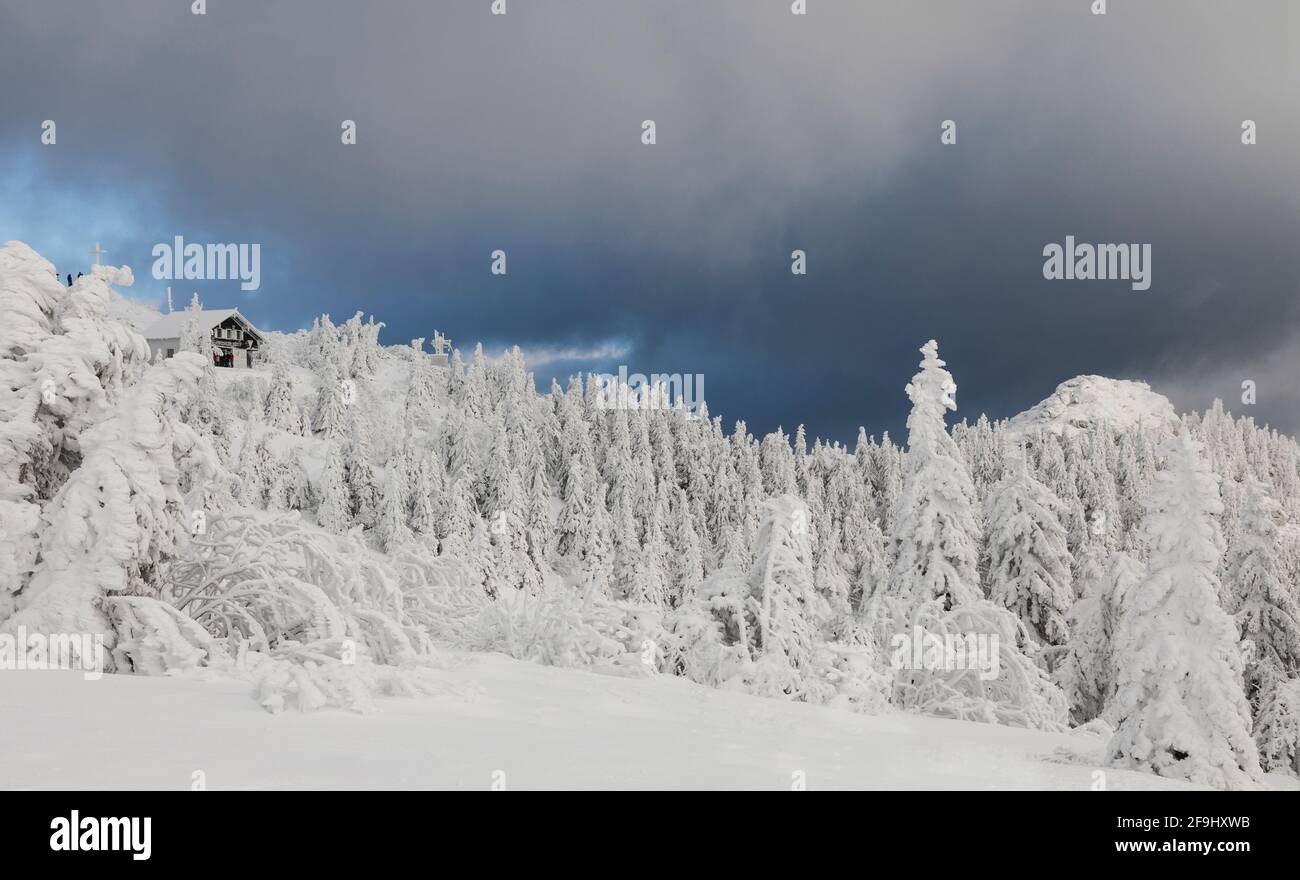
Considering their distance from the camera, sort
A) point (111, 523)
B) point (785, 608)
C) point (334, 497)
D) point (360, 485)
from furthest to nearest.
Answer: point (360, 485) < point (334, 497) < point (785, 608) < point (111, 523)

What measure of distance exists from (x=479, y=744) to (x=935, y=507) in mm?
18981

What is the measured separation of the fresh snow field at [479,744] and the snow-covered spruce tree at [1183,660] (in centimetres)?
90

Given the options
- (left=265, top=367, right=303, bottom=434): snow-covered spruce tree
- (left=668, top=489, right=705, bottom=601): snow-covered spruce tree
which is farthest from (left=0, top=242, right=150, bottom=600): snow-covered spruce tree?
(left=265, top=367, right=303, bottom=434): snow-covered spruce tree

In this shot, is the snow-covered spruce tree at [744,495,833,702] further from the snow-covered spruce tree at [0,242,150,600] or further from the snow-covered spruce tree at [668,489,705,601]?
the snow-covered spruce tree at [668,489,705,601]

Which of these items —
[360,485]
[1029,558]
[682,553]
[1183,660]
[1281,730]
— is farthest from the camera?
[682,553]

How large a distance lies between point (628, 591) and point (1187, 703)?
5642 centimetres

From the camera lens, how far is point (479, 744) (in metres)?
6.24

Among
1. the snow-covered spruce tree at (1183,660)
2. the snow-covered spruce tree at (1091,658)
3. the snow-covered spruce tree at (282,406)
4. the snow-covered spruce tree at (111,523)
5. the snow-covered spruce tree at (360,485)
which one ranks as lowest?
the snow-covered spruce tree at (1091,658)

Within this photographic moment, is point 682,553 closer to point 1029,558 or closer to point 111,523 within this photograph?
point 1029,558

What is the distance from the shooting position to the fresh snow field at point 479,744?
5035mm

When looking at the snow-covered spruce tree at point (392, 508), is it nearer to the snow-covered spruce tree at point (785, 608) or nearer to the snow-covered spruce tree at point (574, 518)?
the snow-covered spruce tree at point (574, 518)

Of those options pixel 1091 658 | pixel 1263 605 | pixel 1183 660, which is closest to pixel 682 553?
pixel 1091 658

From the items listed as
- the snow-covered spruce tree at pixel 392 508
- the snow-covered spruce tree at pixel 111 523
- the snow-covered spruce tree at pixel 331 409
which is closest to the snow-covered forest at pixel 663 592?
the snow-covered spruce tree at pixel 111 523

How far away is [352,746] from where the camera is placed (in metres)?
5.77
